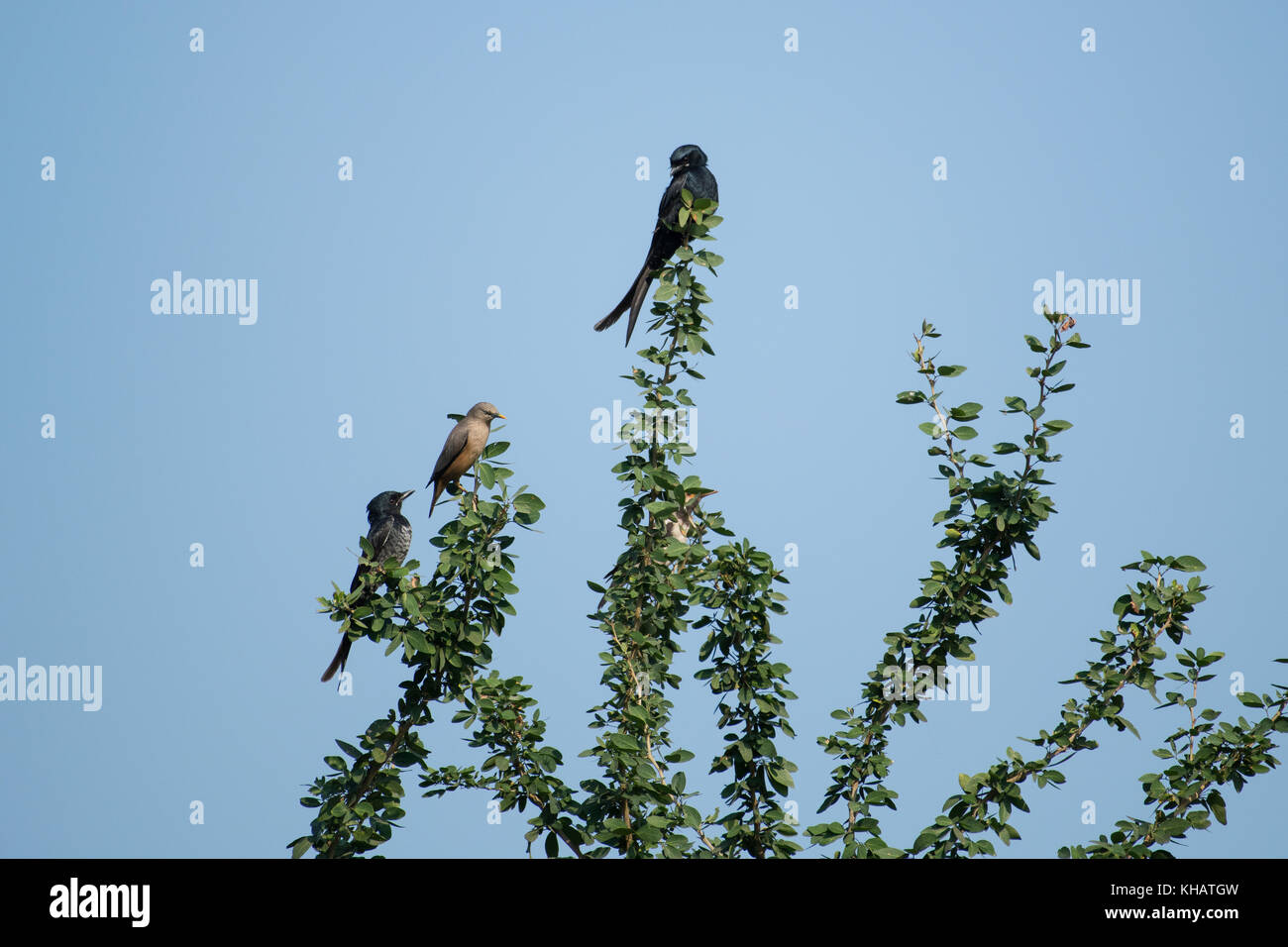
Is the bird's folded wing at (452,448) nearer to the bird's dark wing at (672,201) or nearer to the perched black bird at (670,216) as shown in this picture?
the perched black bird at (670,216)

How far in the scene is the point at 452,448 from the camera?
7785mm

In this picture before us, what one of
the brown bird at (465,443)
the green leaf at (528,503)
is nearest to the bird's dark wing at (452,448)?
the brown bird at (465,443)

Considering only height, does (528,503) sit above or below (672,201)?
below

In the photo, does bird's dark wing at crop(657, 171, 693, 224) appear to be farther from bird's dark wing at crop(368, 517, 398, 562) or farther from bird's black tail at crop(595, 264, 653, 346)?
bird's dark wing at crop(368, 517, 398, 562)

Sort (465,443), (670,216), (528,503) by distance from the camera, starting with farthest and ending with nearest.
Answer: (670,216), (465,443), (528,503)

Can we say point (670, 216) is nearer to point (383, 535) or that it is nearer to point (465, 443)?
point (465, 443)

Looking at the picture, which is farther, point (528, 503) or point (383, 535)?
point (383, 535)

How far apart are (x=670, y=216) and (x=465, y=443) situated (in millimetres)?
1973

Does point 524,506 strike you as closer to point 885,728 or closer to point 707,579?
point 707,579

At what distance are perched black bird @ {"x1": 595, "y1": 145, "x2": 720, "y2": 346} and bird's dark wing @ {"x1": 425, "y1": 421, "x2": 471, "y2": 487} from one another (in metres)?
1.11

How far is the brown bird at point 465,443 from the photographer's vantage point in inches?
305

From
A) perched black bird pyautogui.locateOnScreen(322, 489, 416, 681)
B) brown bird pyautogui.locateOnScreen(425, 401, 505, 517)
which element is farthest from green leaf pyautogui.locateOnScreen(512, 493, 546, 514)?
perched black bird pyautogui.locateOnScreen(322, 489, 416, 681)

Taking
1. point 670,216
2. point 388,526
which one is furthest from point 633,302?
point 388,526

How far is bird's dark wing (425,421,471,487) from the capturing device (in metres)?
7.73
